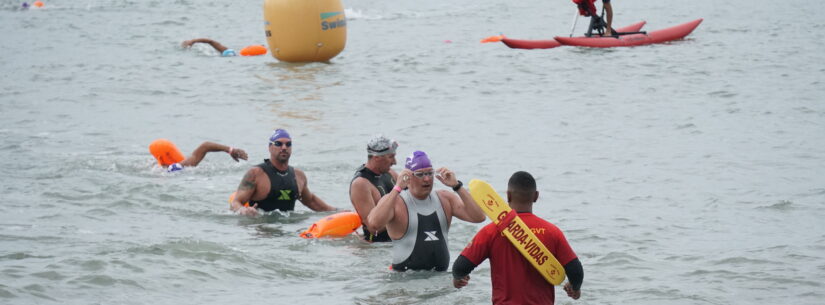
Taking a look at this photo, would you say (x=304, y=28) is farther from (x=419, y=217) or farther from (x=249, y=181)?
(x=419, y=217)

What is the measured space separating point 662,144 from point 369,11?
29.6m

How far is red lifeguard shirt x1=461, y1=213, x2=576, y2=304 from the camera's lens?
6055mm

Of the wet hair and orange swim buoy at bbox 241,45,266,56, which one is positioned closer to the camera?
the wet hair

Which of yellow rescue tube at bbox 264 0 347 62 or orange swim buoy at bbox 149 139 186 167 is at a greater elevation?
yellow rescue tube at bbox 264 0 347 62

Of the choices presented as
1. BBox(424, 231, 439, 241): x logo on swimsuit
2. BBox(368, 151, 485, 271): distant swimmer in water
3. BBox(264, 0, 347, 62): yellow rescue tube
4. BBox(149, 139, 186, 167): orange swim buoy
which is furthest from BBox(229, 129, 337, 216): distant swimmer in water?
BBox(264, 0, 347, 62): yellow rescue tube

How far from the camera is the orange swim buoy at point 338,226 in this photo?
35.0ft

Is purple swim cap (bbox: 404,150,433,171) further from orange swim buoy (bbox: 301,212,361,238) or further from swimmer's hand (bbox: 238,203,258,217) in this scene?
swimmer's hand (bbox: 238,203,258,217)

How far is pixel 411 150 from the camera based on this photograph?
17.1 metres

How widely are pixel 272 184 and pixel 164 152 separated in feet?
13.4

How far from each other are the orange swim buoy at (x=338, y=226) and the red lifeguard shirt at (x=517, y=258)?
457cm

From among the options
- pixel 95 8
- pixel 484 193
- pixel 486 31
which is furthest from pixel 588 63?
pixel 95 8

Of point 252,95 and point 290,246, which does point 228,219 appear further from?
point 252,95

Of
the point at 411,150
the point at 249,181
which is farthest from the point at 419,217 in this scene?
the point at 411,150

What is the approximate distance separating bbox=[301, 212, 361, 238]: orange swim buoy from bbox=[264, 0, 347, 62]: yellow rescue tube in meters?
14.0
